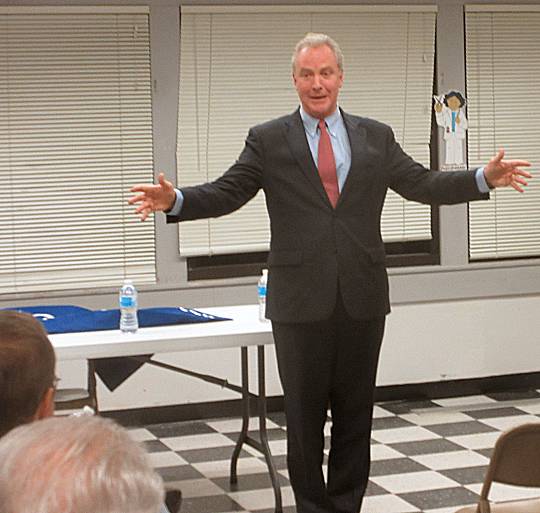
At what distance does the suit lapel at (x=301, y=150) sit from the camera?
13.3 ft

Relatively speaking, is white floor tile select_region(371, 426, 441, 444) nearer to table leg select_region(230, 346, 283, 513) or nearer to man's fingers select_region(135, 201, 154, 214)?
table leg select_region(230, 346, 283, 513)

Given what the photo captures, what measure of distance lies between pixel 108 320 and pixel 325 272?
4.02 ft

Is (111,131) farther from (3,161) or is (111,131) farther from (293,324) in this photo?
(293,324)

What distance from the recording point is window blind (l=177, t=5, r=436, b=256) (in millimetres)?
6414

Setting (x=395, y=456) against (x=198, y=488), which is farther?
(x=395, y=456)

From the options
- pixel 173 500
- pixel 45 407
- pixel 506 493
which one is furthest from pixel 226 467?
pixel 45 407

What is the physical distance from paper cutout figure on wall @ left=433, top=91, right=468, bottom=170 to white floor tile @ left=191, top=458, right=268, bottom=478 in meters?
2.32

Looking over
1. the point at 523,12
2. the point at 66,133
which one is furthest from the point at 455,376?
the point at 66,133

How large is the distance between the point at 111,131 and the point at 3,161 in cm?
59

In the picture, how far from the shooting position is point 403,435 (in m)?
6.09

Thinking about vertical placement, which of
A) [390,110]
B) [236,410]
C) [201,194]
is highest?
[390,110]

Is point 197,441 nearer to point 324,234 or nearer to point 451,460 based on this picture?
point 451,460

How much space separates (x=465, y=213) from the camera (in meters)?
6.96

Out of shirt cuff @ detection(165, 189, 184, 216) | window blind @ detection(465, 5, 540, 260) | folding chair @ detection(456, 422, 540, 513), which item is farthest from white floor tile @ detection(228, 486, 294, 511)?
window blind @ detection(465, 5, 540, 260)
